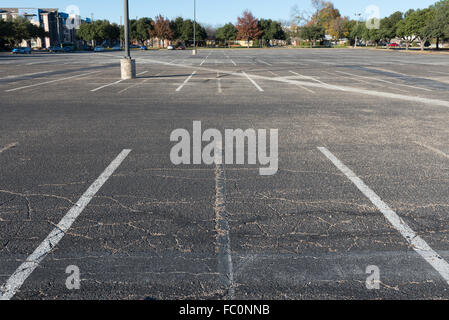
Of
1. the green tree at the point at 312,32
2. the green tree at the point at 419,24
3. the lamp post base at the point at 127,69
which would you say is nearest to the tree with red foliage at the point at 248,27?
the green tree at the point at 312,32

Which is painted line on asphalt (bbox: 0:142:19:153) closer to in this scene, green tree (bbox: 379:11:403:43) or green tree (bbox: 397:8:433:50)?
green tree (bbox: 397:8:433:50)

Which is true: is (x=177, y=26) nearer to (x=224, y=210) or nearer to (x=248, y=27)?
(x=248, y=27)

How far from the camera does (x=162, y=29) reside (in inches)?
4904

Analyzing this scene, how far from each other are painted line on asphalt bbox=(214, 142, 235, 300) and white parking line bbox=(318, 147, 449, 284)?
1733 mm

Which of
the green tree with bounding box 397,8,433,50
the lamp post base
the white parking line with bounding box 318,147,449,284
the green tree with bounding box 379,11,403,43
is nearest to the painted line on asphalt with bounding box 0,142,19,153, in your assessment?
the white parking line with bounding box 318,147,449,284

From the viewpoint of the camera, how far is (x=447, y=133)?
8133mm

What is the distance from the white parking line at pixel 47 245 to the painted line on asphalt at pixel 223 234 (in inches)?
60.6

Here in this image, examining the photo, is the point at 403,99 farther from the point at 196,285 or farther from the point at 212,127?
the point at 196,285

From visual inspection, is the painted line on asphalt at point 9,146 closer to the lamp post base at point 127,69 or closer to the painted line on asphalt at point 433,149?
the painted line on asphalt at point 433,149

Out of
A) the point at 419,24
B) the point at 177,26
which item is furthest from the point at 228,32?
the point at 419,24

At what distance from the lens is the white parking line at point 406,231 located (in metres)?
3.26

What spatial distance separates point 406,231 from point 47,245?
11.5 feet

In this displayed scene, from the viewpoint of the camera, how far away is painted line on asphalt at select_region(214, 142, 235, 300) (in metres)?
3.08

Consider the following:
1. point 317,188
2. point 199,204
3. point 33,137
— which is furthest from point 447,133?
point 33,137
